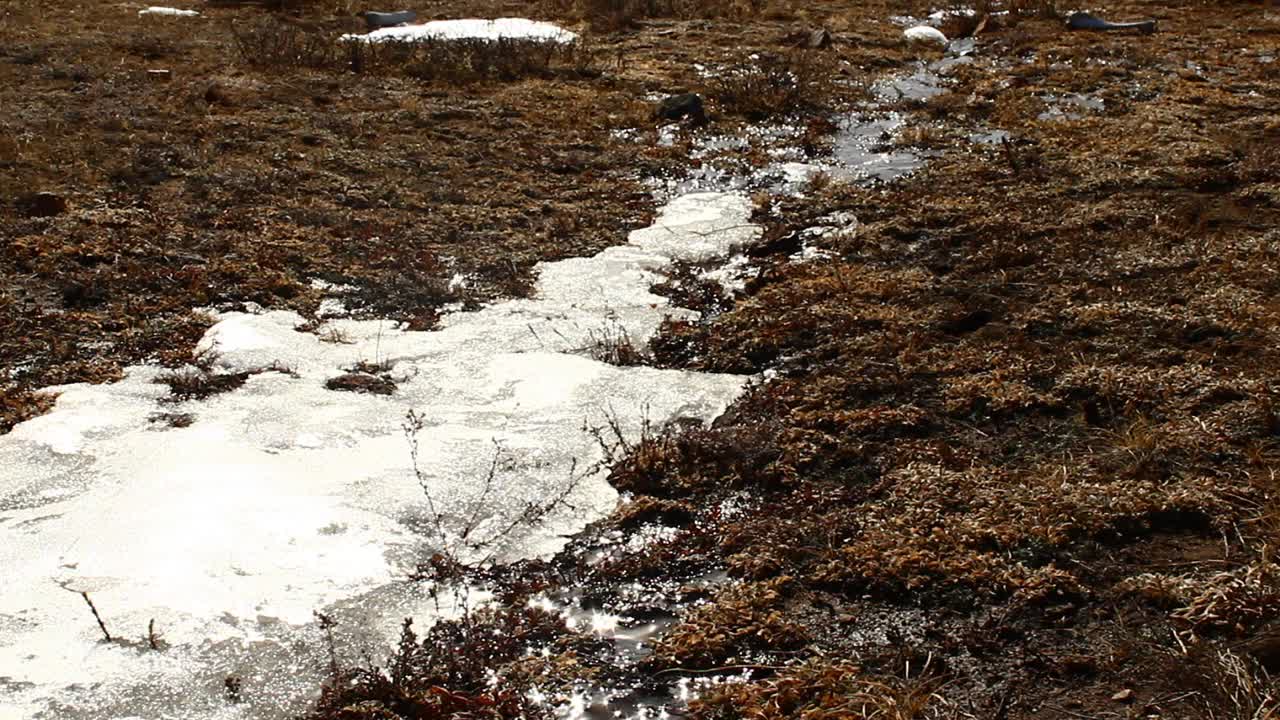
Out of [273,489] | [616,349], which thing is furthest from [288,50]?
[273,489]

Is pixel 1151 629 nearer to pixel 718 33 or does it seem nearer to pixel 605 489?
pixel 605 489

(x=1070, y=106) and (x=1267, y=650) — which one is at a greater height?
(x=1070, y=106)

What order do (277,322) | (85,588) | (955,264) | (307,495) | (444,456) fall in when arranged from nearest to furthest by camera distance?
(85,588) < (307,495) < (444,456) < (277,322) < (955,264)

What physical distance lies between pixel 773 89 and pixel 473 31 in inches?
213

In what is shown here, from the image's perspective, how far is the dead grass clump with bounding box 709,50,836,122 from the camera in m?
11.3

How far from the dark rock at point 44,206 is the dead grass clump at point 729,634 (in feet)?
20.7

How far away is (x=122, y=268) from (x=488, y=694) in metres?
4.88

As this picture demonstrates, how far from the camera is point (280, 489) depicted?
4.62 m

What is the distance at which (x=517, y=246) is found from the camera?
794 centimetres

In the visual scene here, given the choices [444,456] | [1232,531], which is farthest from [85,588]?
[1232,531]

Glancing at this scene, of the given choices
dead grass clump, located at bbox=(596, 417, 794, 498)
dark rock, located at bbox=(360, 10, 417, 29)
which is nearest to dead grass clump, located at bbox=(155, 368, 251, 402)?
dead grass clump, located at bbox=(596, 417, 794, 498)

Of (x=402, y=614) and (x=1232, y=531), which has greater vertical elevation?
(x=1232, y=531)

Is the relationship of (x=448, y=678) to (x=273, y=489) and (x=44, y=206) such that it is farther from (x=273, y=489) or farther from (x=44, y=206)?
(x=44, y=206)

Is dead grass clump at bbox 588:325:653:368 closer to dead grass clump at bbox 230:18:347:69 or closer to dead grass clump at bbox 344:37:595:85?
dead grass clump at bbox 344:37:595:85
